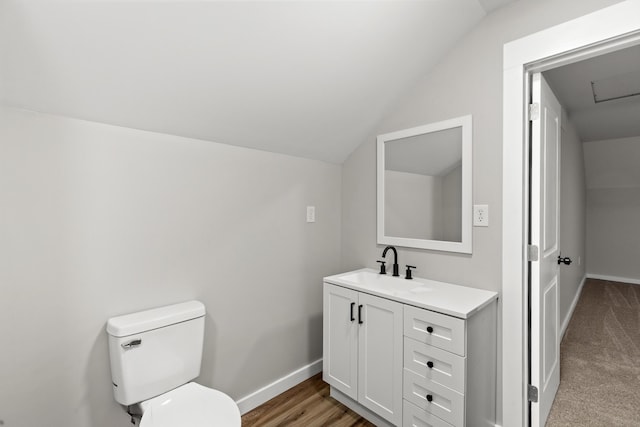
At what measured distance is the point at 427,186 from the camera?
2.08 metres

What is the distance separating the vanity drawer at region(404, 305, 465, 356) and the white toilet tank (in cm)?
109

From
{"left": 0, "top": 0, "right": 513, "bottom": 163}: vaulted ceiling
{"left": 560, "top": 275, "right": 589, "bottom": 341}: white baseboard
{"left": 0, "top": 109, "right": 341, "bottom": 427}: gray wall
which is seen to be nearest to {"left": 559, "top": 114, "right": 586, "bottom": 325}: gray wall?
{"left": 560, "top": 275, "right": 589, "bottom": 341}: white baseboard

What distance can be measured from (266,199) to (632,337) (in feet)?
11.8

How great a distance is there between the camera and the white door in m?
1.62

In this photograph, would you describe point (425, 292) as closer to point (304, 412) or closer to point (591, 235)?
point (304, 412)

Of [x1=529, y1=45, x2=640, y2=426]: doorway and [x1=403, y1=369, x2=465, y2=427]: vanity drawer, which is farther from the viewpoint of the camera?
[x1=529, y1=45, x2=640, y2=426]: doorway

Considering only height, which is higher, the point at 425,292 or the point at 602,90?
the point at 602,90

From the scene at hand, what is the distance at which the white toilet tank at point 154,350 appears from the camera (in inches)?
53.7

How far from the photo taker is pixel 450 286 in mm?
1862

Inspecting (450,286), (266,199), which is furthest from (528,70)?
(266,199)

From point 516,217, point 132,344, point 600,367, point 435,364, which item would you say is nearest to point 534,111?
point 516,217

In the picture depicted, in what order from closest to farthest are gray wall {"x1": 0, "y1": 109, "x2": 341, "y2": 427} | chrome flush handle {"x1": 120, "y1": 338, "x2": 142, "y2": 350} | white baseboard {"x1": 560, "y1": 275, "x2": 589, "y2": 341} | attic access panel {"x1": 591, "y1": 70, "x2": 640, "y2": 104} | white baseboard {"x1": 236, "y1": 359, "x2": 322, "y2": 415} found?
gray wall {"x1": 0, "y1": 109, "x2": 341, "y2": 427}
chrome flush handle {"x1": 120, "y1": 338, "x2": 142, "y2": 350}
white baseboard {"x1": 236, "y1": 359, "x2": 322, "y2": 415}
attic access panel {"x1": 591, "y1": 70, "x2": 640, "y2": 104}
white baseboard {"x1": 560, "y1": 275, "x2": 589, "y2": 341}

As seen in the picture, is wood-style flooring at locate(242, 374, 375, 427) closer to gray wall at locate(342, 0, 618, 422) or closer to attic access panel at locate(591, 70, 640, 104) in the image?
gray wall at locate(342, 0, 618, 422)

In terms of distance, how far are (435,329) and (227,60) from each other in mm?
1624
